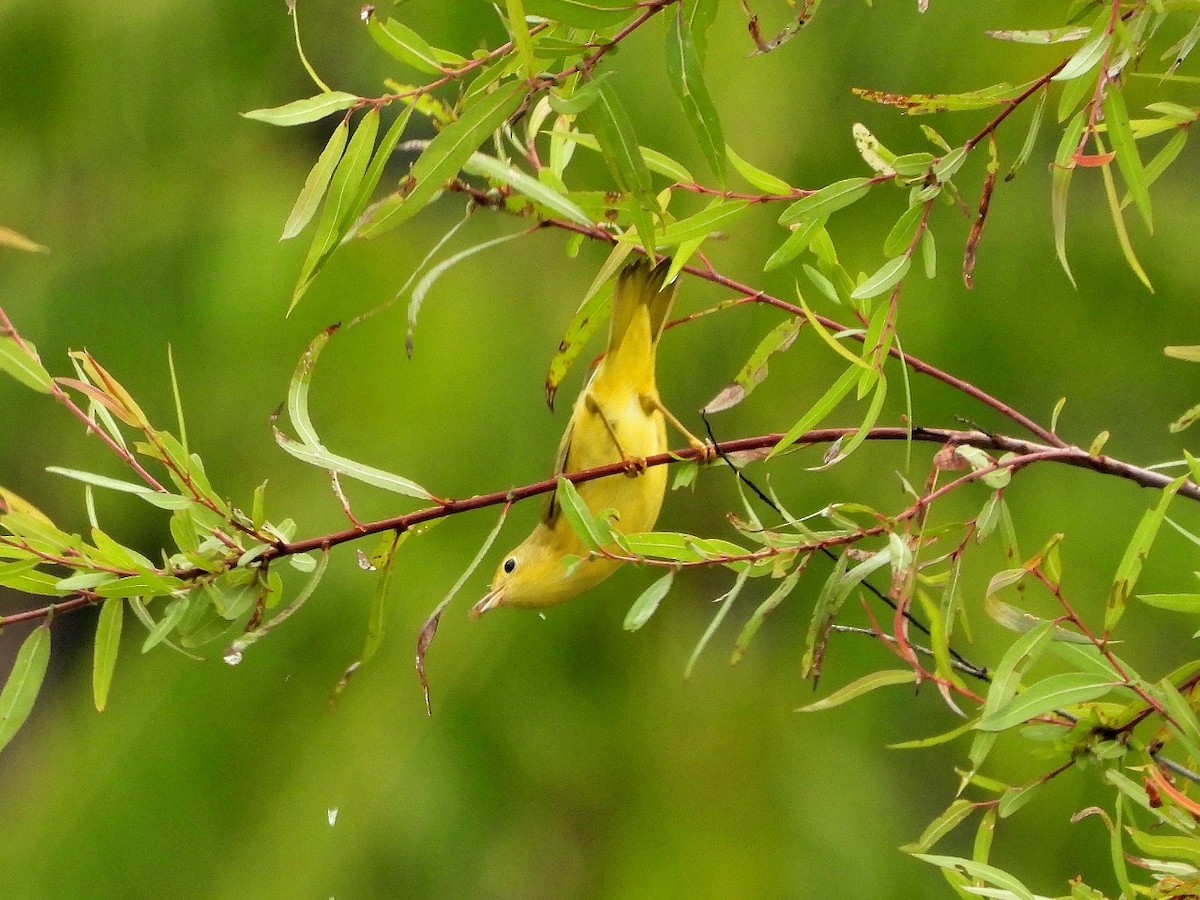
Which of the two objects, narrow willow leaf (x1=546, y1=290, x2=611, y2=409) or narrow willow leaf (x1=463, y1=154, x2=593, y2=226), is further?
narrow willow leaf (x1=546, y1=290, x2=611, y2=409)

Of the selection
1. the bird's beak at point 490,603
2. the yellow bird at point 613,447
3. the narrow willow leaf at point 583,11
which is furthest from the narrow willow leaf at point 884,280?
the bird's beak at point 490,603

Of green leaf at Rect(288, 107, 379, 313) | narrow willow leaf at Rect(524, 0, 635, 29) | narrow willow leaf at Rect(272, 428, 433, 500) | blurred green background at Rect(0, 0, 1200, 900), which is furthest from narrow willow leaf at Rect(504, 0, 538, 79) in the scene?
blurred green background at Rect(0, 0, 1200, 900)

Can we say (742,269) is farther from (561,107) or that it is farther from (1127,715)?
(561,107)

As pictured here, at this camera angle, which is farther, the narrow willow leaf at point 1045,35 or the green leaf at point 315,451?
the green leaf at point 315,451

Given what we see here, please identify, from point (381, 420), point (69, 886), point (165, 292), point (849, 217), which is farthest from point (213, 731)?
point (849, 217)

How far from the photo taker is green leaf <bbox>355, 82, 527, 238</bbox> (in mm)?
680

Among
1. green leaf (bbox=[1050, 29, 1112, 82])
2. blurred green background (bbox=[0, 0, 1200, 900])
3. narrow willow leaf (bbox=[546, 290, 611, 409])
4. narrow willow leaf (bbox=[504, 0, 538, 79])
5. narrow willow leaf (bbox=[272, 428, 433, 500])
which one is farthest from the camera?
blurred green background (bbox=[0, 0, 1200, 900])

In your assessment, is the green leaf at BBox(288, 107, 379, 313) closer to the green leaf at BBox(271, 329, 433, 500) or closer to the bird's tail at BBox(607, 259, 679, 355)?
the green leaf at BBox(271, 329, 433, 500)

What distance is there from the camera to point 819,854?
201 centimetres

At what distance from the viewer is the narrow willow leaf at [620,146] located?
677 mm

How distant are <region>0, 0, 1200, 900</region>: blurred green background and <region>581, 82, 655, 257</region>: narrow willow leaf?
1235 millimetres

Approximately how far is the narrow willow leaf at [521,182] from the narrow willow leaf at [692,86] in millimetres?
106

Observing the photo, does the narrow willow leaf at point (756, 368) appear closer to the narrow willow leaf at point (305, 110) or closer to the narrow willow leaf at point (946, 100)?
the narrow willow leaf at point (946, 100)

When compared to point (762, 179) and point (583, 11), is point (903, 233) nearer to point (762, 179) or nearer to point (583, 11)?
point (762, 179)
